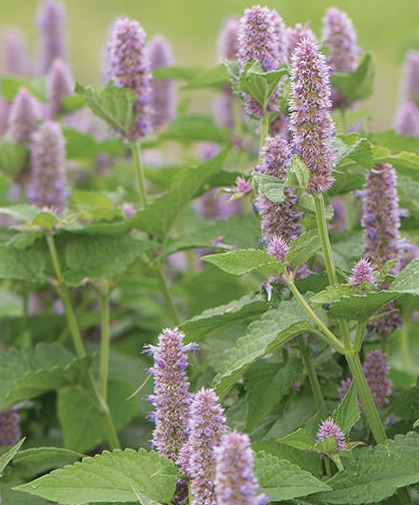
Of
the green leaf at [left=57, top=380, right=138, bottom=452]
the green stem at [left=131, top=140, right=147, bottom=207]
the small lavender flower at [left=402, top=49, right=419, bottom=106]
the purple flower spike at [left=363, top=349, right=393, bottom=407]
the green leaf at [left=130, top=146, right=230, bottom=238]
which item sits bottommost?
the purple flower spike at [left=363, top=349, right=393, bottom=407]

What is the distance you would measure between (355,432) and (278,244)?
47cm

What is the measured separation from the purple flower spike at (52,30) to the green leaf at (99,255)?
86.6 inches

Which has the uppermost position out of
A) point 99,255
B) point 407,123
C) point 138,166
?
point 407,123

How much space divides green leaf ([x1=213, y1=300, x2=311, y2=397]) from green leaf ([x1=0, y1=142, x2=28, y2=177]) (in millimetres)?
1659

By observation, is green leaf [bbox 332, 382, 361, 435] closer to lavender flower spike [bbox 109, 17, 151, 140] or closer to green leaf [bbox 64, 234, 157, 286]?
green leaf [bbox 64, 234, 157, 286]

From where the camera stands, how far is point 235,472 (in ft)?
3.10

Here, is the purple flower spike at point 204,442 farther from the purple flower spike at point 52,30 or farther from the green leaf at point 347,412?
the purple flower spike at point 52,30

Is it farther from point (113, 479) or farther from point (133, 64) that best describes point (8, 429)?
point (133, 64)

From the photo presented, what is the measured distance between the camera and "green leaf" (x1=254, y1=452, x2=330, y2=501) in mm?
1158

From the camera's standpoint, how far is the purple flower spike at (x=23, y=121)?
2.83m

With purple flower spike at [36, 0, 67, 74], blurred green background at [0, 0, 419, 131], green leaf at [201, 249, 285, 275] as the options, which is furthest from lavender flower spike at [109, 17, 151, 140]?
blurred green background at [0, 0, 419, 131]

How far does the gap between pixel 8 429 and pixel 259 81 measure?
0.94 meters

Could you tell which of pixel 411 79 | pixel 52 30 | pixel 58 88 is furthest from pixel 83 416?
pixel 52 30

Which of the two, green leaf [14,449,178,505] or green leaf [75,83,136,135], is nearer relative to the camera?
green leaf [14,449,178,505]
